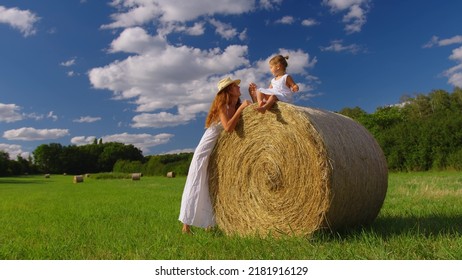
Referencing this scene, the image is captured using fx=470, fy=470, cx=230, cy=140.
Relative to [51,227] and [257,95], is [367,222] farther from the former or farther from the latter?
[51,227]

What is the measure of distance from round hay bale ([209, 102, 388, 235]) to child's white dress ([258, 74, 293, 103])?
0.52 feet

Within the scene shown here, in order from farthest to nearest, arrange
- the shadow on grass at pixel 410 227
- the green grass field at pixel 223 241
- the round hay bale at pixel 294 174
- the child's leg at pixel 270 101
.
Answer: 1. the child's leg at pixel 270 101
2. the shadow on grass at pixel 410 227
3. the round hay bale at pixel 294 174
4. the green grass field at pixel 223 241

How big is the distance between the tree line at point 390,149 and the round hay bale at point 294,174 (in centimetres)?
2322

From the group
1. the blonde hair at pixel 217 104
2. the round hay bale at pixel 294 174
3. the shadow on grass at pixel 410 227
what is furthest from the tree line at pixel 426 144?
the blonde hair at pixel 217 104

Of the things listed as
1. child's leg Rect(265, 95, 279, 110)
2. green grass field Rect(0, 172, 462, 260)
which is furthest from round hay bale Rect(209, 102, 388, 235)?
green grass field Rect(0, 172, 462, 260)

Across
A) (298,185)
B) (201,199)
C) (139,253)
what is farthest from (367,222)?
(139,253)

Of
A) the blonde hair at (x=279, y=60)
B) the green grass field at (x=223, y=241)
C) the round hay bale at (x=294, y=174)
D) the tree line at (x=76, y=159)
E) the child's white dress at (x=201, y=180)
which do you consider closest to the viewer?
the green grass field at (x=223, y=241)

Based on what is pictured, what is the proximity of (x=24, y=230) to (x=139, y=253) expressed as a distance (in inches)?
124

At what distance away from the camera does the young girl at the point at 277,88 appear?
571 cm

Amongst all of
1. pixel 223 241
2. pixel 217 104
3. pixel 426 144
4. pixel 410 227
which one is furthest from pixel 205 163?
pixel 426 144

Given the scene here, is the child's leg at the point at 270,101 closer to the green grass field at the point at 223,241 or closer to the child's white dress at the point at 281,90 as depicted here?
the child's white dress at the point at 281,90

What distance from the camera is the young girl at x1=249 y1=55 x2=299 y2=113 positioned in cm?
571

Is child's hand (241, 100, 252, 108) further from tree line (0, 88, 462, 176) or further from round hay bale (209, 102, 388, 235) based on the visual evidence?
tree line (0, 88, 462, 176)

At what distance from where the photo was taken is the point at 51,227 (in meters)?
7.29
